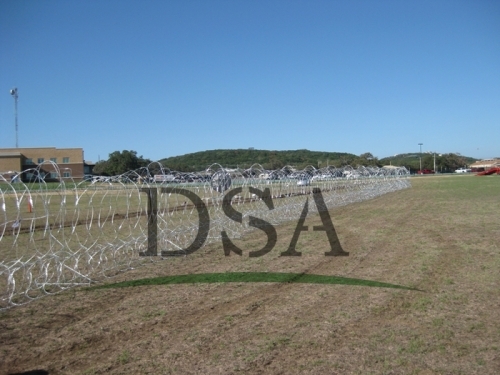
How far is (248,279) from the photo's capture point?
699 cm

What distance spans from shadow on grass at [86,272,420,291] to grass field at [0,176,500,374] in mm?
29

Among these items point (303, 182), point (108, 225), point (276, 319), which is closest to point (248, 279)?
point (276, 319)

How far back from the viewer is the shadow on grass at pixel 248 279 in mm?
6688

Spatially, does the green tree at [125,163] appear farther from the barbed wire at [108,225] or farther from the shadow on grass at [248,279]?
the shadow on grass at [248,279]

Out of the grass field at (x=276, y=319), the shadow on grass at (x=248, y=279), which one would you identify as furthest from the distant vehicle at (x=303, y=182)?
the shadow on grass at (x=248, y=279)

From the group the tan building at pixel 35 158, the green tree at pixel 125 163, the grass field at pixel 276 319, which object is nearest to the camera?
the grass field at pixel 276 319

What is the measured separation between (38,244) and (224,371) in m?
8.78

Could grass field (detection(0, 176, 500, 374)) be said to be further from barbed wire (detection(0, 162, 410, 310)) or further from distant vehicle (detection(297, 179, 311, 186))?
Answer: distant vehicle (detection(297, 179, 311, 186))

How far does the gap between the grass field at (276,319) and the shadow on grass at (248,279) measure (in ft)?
0.10

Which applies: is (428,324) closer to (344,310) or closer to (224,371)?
(344,310)

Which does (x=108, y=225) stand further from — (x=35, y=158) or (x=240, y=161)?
(x=240, y=161)

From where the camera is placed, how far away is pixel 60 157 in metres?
29.4

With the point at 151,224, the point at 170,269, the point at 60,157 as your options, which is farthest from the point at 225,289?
the point at 60,157

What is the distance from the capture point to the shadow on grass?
6.69 metres
